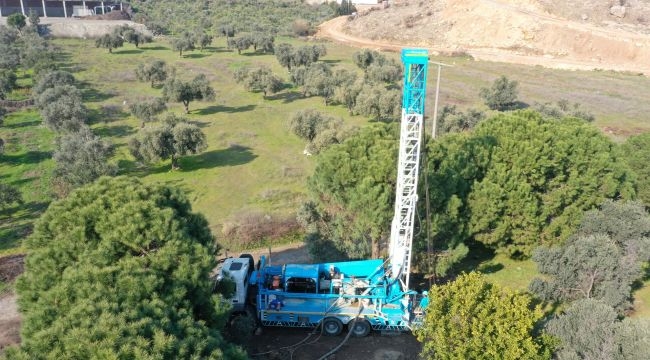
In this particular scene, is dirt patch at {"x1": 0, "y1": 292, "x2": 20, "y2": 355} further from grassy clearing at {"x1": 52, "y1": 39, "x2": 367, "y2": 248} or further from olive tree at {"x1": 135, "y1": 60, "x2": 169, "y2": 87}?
olive tree at {"x1": 135, "y1": 60, "x2": 169, "y2": 87}

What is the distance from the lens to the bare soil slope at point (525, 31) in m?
90.2

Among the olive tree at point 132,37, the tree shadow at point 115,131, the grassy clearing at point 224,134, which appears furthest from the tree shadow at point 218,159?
the olive tree at point 132,37

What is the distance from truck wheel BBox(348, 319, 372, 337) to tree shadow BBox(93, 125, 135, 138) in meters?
39.0

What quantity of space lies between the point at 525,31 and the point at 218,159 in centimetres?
8216

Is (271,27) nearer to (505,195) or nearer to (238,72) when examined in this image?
(238,72)

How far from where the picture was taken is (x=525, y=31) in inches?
3888

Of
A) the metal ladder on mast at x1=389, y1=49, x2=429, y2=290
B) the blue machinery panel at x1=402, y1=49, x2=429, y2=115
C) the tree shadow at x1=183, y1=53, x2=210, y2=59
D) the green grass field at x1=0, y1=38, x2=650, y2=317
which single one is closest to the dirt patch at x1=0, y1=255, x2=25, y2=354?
the green grass field at x1=0, y1=38, x2=650, y2=317

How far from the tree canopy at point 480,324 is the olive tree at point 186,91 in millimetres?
47272

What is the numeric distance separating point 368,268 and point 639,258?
1332cm

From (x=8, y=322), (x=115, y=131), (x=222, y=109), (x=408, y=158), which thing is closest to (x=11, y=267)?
(x=8, y=322)

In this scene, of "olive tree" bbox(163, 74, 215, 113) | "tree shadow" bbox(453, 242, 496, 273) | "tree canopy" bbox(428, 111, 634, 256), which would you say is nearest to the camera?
"tree canopy" bbox(428, 111, 634, 256)

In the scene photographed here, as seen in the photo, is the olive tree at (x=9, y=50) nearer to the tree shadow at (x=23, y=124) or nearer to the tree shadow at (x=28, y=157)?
the tree shadow at (x=23, y=124)

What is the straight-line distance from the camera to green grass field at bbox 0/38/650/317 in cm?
3531

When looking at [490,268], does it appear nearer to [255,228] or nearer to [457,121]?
[255,228]
